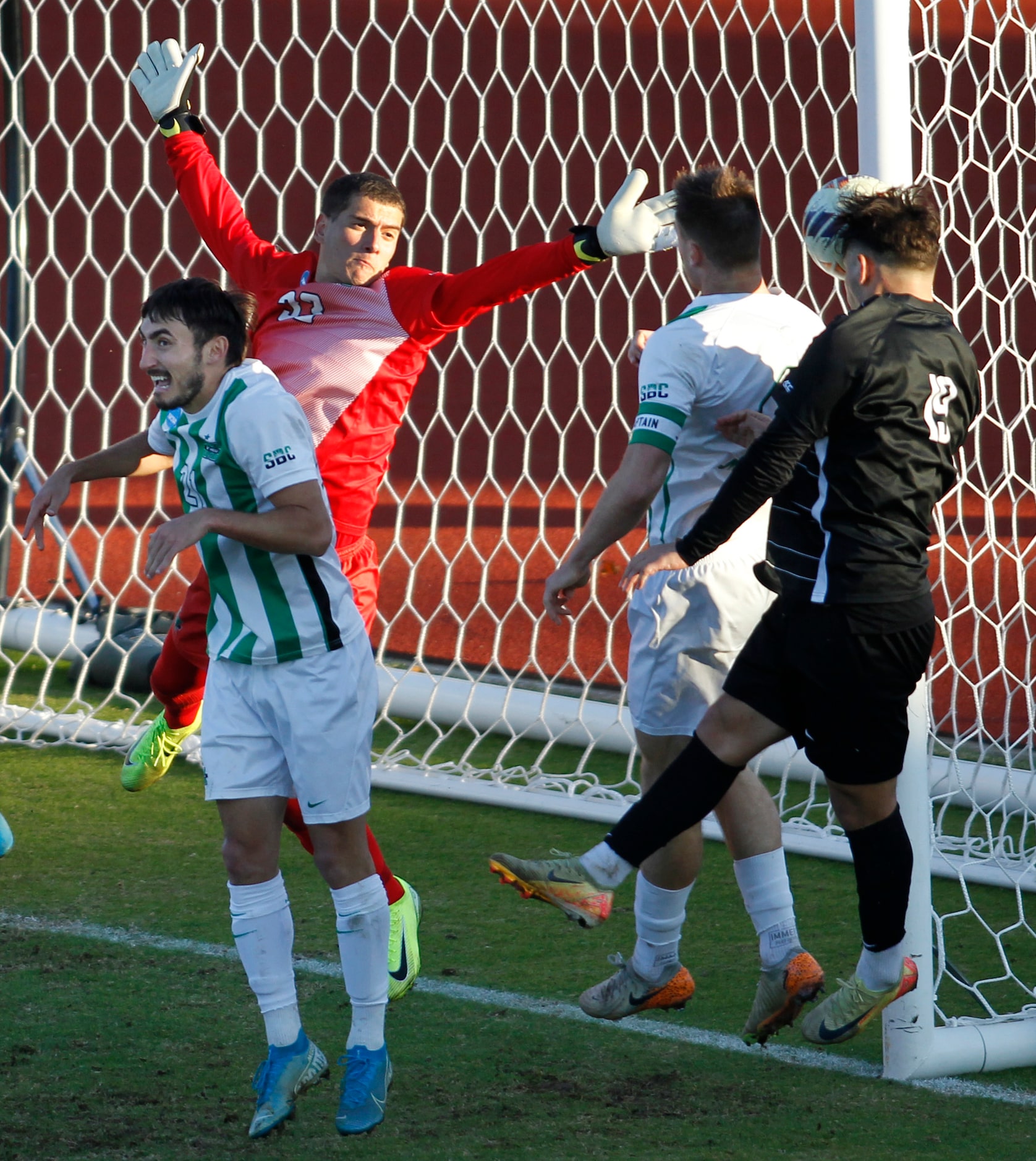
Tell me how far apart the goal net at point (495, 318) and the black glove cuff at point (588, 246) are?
165 centimetres

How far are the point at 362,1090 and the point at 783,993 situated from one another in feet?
2.67

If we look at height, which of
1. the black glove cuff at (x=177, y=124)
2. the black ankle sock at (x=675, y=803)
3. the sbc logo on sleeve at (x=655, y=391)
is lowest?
the black ankle sock at (x=675, y=803)

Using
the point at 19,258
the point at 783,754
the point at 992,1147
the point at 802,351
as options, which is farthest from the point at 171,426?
the point at 19,258

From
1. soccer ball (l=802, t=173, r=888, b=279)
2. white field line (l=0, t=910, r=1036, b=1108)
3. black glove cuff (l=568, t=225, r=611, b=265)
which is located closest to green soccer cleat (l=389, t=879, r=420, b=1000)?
white field line (l=0, t=910, r=1036, b=1108)

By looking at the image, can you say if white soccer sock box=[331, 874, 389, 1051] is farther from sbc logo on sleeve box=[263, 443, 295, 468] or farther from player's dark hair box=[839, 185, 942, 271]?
player's dark hair box=[839, 185, 942, 271]

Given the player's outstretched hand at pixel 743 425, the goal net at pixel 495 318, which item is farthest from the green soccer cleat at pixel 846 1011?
the goal net at pixel 495 318

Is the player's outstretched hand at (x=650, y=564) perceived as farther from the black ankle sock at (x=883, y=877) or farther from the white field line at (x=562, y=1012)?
the white field line at (x=562, y=1012)

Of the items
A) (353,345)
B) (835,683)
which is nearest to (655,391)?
(835,683)

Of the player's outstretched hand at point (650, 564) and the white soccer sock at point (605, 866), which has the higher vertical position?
the player's outstretched hand at point (650, 564)

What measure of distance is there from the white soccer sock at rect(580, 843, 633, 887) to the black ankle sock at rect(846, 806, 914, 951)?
399mm

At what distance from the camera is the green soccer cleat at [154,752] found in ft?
12.8

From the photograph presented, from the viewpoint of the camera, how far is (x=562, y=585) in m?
2.79

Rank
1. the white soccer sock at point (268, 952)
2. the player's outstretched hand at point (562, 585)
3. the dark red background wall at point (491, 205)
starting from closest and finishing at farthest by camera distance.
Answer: the white soccer sock at point (268, 952), the player's outstretched hand at point (562, 585), the dark red background wall at point (491, 205)

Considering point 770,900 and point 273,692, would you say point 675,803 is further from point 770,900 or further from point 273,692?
point 273,692
